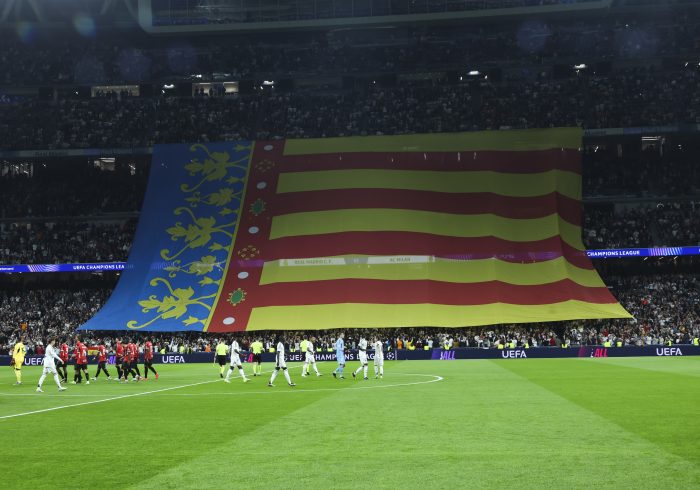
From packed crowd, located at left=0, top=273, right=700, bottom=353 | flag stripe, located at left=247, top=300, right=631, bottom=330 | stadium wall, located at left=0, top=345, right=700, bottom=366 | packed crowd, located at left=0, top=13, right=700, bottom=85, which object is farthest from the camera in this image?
packed crowd, located at left=0, top=13, right=700, bottom=85

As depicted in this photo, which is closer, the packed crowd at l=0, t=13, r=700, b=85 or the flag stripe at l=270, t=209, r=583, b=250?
the flag stripe at l=270, t=209, r=583, b=250

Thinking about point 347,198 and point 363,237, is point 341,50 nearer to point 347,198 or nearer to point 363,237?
point 347,198

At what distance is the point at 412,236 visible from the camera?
2719 inches

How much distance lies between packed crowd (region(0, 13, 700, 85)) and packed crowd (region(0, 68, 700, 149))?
2.59 metres

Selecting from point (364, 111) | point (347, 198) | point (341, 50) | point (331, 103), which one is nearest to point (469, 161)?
point (347, 198)

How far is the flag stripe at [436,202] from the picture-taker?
7025 centimetres

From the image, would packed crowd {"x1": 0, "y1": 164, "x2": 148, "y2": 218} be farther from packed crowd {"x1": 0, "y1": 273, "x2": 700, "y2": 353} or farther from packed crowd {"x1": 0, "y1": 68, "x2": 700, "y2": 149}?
packed crowd {"x1": 0, "y1": 273, "x2": 700, "y2": 353}

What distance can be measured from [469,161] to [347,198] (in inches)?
449

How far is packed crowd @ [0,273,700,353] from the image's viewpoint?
2562 inches

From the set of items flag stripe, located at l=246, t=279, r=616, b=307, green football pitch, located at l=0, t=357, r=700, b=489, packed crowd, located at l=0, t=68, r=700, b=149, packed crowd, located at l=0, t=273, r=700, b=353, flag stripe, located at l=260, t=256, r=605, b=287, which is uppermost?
packed crowd, located at l=0, t=68, r=700, b=149

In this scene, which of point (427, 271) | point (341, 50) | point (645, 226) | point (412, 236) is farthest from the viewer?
point (341, 50)

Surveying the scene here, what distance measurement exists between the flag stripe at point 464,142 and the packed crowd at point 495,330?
1400 centimetres

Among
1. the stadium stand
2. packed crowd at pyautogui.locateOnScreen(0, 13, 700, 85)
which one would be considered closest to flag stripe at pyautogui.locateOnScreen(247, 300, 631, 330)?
the stadium stand

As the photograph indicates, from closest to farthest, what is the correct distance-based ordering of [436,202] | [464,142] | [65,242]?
[436,202] < [464,142] < [65,242]
